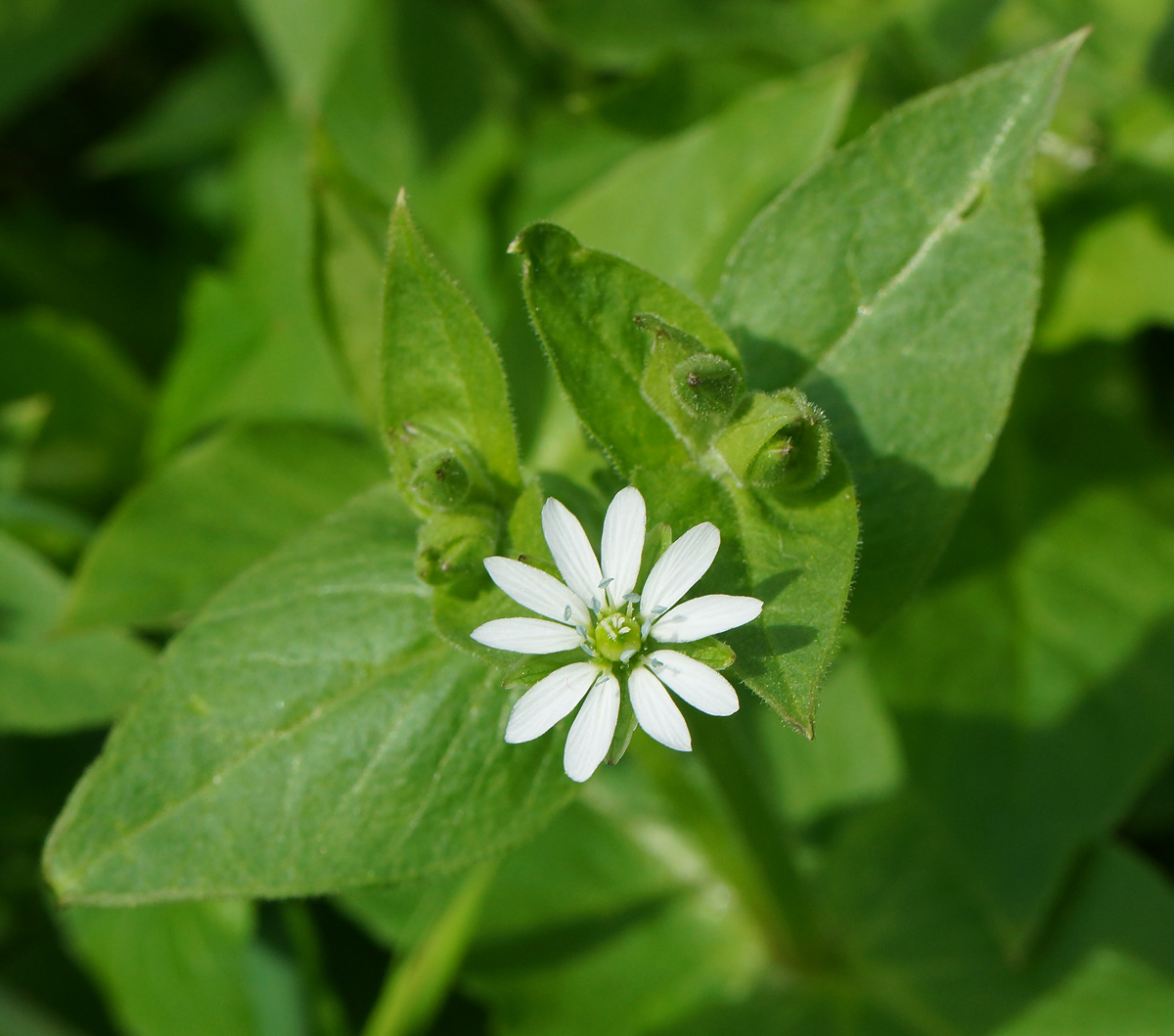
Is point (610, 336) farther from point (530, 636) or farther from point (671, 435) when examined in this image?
point (530, 636)

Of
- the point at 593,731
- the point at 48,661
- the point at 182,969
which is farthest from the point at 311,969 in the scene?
the point at 593,731

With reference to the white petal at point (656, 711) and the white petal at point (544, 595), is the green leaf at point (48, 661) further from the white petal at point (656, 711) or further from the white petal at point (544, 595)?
the white petal at point (656, 711)

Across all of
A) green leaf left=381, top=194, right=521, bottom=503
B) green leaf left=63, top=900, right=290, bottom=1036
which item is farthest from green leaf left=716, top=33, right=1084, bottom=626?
green leaf left=63, top=900, right=290, bottom=1036

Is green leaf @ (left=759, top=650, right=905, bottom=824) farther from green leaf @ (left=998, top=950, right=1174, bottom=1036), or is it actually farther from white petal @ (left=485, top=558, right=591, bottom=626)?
white petal @ (left=485, top=558, right=591, bottom=626)

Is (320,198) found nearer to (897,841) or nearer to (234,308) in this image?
(234,308)

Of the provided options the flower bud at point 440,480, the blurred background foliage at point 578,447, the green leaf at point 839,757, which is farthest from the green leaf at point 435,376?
the green leaf at point 839,757

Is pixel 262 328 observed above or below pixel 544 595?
below
